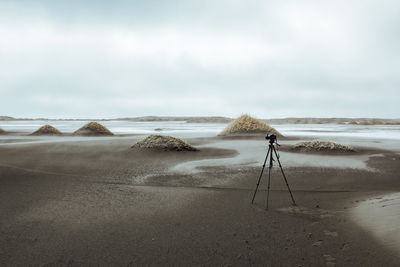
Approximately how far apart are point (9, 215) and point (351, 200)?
5.57 m

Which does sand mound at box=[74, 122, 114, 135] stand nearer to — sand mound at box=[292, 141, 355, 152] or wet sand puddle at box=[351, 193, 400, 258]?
sand mound at box=[292, 141, 355, 152]

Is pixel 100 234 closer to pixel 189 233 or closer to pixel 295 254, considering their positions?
pixel 189 233

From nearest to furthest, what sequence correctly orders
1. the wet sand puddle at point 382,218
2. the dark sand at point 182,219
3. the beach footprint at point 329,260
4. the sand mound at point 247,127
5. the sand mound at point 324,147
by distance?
the beach footprint at point 329,260
the dark sand at point 182,219
the wet sand puddle at point 382,218
the sand mound at point 324,147
the sand mound at point 247,127

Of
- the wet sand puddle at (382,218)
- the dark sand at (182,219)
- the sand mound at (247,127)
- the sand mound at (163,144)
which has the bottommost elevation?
the dark sand at (182,219)

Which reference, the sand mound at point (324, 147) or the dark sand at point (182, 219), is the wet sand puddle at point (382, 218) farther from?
the sand mound at point (324, 147)

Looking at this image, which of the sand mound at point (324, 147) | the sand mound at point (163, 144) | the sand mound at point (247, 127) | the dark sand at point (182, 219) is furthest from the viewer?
the sand mound at point (247, 127)

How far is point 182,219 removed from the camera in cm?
390

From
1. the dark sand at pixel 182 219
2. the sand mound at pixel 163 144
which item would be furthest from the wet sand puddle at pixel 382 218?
the sand mound at pixel 163 144

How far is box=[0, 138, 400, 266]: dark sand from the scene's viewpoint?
282 cm

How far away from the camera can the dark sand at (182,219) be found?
9.24 ft

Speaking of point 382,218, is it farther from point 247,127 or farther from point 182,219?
point 247,127

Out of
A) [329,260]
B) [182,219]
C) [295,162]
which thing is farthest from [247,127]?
[329,260]

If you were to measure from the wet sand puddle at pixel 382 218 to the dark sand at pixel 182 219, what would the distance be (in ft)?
0.39

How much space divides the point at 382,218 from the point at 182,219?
271 centimetres
